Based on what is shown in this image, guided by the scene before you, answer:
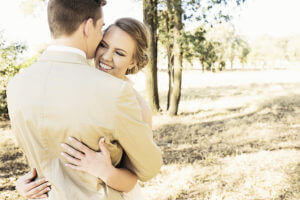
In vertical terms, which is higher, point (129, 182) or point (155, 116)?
point (129, 182)

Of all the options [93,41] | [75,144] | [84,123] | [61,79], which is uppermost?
[93,41]

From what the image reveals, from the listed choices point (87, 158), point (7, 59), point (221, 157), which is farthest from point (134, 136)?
point (7, 59)

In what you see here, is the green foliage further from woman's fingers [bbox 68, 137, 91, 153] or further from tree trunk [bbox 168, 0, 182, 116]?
woman's fingers [bbox 68, 137, 91, 153]

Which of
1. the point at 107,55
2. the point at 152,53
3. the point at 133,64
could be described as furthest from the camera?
the point at 152,53

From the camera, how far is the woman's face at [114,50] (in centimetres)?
211

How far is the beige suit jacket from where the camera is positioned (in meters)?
1.25

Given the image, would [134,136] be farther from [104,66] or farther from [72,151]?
[104,66]

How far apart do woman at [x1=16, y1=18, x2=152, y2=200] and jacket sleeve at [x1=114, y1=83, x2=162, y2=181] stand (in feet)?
0.33

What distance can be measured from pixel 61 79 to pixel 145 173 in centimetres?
70

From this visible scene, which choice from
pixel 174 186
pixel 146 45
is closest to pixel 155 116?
pixel 174 186

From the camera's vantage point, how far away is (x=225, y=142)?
7414mm

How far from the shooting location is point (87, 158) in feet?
4.59

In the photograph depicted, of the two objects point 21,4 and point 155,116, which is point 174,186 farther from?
point 21,4

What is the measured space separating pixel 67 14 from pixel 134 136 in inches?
27.5
